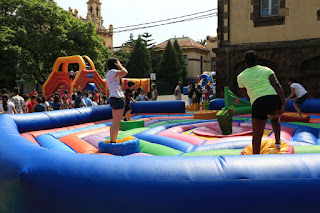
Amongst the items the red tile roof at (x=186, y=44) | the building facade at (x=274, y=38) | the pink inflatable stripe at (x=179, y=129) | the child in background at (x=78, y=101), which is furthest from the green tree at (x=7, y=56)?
the red tile roof at (x=186, y=44)

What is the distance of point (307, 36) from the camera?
430 inches

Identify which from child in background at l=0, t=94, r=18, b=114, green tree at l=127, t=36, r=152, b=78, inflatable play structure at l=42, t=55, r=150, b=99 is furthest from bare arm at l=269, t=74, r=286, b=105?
green tree at l=127, t=36, r=152, b=78

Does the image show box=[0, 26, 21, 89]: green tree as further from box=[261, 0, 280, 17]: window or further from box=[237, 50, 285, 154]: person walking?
box=[237, 50, 285, 154]: person walking

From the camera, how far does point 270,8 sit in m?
11.4

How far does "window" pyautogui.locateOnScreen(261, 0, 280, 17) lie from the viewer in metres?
11.3

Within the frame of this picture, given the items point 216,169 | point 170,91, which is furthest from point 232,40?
point 170,91

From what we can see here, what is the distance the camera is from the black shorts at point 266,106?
144 inches

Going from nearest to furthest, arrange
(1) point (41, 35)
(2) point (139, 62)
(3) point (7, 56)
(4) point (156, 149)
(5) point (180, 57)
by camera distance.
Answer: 1. (4) point (156, 149)
2. (3) point (7, 56)
3. (1) point (41, 35)
4. (2) point (139, 62)
5. (5) point (180, 57)

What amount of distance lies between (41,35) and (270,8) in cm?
1892

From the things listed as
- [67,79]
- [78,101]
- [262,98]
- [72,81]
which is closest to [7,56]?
[67,79]

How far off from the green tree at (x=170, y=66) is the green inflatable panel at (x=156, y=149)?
34954mm

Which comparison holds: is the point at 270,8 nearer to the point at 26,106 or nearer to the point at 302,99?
the point at 302,99

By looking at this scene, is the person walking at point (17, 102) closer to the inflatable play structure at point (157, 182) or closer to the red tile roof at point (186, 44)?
the inflatable play structure at point (157, 182)

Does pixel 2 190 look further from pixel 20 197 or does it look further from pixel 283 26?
pixel 283 26
